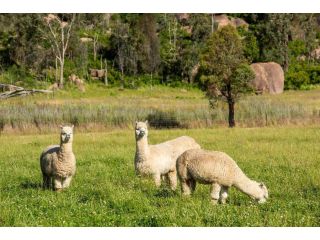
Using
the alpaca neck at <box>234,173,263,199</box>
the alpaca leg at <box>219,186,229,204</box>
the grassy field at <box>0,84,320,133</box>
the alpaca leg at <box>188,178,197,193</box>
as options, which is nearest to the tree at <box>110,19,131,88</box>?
the grassy field at <box>0,84,320,133</box>

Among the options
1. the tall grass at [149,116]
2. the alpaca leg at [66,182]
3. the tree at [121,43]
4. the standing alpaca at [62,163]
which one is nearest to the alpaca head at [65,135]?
the standing alpaca at [62,163]

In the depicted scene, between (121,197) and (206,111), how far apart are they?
68.1ft

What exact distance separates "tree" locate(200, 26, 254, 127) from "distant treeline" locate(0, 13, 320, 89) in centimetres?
2375

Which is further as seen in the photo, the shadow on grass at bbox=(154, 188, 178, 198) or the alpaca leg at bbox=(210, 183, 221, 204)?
the shadow on grass at bbox=(154, 188, 178, 198)

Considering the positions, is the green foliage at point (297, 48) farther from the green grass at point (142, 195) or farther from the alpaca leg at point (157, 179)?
the alpaca leg at point (157, 179)

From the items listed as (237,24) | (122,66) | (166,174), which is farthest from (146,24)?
(166,174)

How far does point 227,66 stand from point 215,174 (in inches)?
798

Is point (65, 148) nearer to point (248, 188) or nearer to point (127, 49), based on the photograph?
point (248, 188)

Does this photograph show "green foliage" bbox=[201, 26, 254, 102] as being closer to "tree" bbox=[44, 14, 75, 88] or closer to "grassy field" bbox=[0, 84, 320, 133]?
"grassy field" bbox=[0, 84, 320, 133]

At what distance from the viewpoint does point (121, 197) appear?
10664mm

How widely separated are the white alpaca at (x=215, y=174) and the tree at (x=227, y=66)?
754 inches

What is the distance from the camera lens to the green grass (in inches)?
360

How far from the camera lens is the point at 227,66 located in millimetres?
30047
